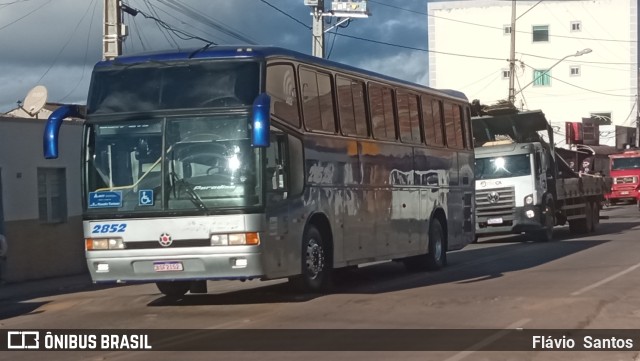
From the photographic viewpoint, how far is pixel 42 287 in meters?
20.2

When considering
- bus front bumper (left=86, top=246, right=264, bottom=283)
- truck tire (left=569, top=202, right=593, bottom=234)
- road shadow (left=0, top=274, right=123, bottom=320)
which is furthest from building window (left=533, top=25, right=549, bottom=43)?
bus front bumper (left=86, top=246, right=264, bottom=283)

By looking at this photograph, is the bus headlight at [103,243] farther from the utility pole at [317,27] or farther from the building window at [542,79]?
the building window at [542,79]

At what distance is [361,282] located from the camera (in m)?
17.9

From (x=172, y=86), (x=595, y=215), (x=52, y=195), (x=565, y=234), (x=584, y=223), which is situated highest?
(x=172, y=86)

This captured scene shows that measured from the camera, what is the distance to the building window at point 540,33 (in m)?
69.8

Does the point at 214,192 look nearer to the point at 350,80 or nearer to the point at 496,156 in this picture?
the point at 350,80

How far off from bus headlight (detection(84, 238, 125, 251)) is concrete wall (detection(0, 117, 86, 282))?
704 centimetres

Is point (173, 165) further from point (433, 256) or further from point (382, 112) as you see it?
point (433, 256)

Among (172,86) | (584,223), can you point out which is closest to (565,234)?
(584,223)

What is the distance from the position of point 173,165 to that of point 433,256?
303 inches

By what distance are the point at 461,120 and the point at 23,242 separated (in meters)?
9.81

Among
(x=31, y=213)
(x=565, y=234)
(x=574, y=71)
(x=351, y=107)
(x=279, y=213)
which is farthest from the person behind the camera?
(x=574, y=71)

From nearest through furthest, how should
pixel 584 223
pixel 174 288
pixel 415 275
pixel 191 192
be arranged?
pixel 191 192 < pixel 174 288 < pixel 415 275 < pixel 584 223

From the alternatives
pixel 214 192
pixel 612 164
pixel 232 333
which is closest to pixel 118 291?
pixel 214 192
